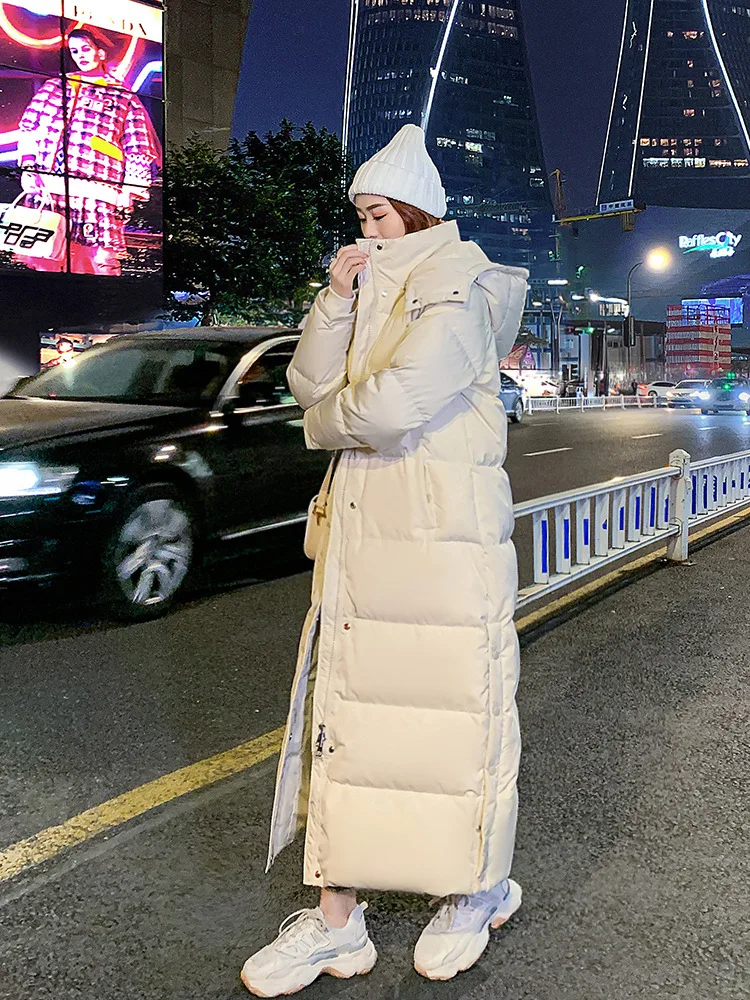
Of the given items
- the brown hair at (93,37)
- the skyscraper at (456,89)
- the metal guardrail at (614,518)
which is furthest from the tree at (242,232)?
the skyscraper at (456,89)

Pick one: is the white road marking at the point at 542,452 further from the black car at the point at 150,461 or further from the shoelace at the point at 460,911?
the shoelace at the point at 460,911

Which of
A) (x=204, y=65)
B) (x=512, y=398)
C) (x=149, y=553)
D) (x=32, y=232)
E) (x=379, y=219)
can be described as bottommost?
(x=149, y=553)

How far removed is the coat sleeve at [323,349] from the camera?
245 centimetres

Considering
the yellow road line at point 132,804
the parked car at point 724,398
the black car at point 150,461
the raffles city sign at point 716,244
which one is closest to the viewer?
the yellow road line at point 132,804

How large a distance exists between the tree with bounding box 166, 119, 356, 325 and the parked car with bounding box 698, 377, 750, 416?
1578cm

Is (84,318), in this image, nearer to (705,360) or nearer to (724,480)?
(724,480)

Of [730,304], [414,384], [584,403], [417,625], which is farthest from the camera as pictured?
[730,304]

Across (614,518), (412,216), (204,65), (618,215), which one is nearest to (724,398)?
(618,215)

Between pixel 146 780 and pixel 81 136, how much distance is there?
87.8 feet

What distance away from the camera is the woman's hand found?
7.77ft

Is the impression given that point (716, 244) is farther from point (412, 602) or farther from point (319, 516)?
point (412, 602)

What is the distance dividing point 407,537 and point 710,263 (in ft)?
482

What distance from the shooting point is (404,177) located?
239cm

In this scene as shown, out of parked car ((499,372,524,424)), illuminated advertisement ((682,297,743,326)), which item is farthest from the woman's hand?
illuminated advertisement ((682,297,743,326))
